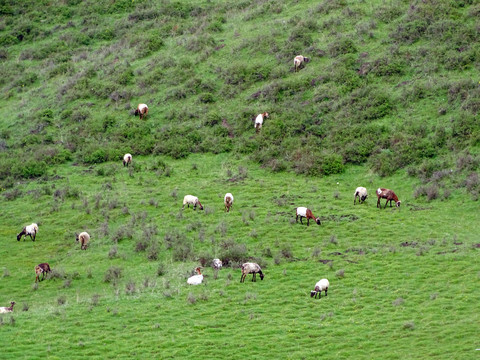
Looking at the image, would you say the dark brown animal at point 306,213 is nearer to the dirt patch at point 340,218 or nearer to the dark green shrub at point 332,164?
the dirt patch at point 340,218

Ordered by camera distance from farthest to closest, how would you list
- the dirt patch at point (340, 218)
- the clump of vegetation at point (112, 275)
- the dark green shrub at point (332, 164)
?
the dark green shrub at point (332, 164)
the dirt patch at point (340, 218)
the clump of vegetation at point (112, 275)

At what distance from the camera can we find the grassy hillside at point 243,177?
2331 cm

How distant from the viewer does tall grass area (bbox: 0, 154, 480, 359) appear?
22109 mm

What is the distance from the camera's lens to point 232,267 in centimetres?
2922

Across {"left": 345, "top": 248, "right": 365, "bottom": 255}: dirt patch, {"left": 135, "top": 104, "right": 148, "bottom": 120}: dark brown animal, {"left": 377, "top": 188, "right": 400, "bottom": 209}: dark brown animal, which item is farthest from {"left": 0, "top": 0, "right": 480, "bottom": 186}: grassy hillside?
{"left": 345, "top": 248, "right": 365, "bottom": 255}: dirt patch

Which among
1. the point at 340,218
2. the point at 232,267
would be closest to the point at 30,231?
the point at 232,267

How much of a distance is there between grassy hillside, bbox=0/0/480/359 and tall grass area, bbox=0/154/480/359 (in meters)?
0.11

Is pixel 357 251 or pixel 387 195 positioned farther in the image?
pixel 387 195

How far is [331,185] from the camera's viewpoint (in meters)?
40.0

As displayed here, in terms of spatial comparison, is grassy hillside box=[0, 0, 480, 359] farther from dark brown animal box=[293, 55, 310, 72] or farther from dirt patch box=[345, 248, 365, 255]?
dark brown animal box=[293, 55, 310, 72]

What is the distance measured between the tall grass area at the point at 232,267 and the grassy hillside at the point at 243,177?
112mm

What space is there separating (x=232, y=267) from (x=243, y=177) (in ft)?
43.4

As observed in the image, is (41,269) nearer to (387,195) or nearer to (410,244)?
(410,244)

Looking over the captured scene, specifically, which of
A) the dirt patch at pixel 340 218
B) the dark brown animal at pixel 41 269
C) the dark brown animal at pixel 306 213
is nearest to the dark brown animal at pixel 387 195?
the dirt patch at pixel 340 218
